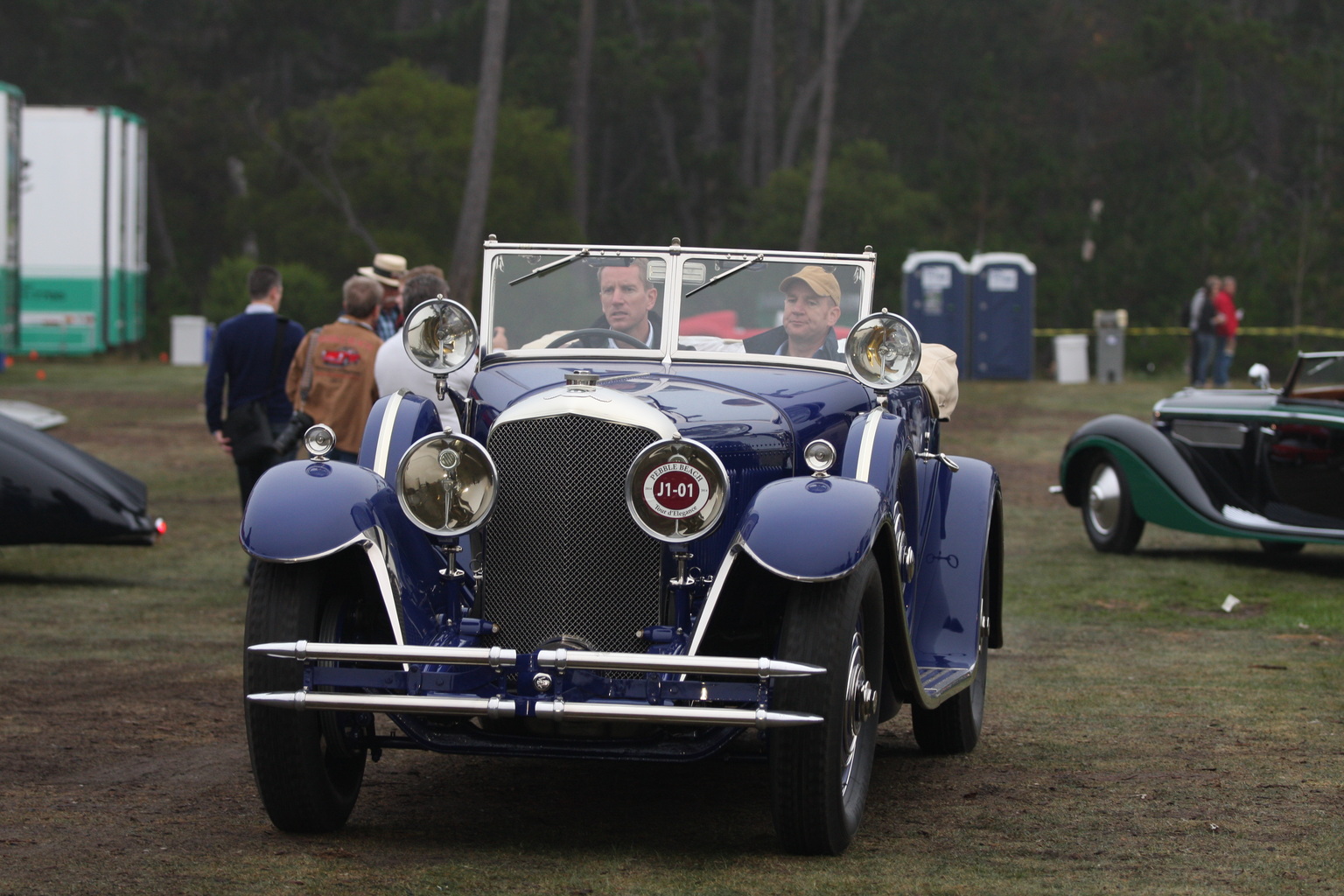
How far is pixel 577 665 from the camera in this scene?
471cm

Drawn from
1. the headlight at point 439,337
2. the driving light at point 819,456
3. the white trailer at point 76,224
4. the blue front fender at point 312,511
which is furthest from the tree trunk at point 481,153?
the driving light at point 819,456

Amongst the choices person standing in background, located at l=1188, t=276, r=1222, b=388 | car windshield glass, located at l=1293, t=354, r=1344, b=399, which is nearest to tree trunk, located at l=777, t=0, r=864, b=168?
person standing in background, located at l=1188, t=276, r=1222, b=388

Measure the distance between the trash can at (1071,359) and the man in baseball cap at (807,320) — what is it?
97.8 ft

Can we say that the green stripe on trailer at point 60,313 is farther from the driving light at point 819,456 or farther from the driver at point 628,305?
the driving light at point 819,456

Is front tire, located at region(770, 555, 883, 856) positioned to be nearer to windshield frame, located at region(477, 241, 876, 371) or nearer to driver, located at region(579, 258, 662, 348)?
windshield frame, located at region(477, 241, 876, 371)

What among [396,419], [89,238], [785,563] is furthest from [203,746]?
[89,238]

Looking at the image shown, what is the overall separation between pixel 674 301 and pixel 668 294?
0.03 metres

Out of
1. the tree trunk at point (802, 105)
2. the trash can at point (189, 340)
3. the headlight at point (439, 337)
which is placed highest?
the tree trunk at point (802, 105)

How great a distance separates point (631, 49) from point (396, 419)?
50749 millimetres

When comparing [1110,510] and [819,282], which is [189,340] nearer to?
[1110,510]

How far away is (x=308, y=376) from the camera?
Result: 9.77 meters

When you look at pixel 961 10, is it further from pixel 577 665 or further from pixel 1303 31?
pixel 577 665

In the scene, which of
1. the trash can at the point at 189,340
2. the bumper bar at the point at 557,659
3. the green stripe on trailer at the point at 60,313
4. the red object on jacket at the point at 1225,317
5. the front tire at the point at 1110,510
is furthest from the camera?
the trash can at the point at 189,340

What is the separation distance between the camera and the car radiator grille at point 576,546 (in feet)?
16.9
